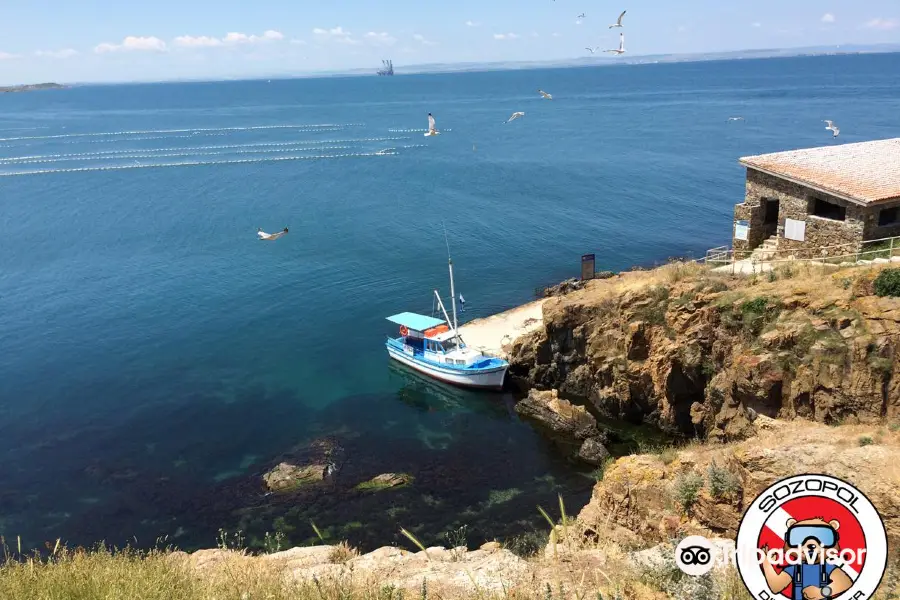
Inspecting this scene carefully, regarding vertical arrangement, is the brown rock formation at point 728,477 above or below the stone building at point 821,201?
below

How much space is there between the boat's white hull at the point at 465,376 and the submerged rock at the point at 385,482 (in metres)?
8.55

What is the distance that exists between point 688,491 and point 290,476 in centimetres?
1673

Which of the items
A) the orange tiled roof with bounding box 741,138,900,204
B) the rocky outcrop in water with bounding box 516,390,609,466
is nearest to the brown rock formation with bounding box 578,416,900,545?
the rocky outcrop in water with bounding box 516,390,609,466

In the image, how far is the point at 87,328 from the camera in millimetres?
39906

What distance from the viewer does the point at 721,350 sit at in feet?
80.4

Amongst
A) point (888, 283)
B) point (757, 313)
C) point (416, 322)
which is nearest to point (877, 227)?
point (888, 283)

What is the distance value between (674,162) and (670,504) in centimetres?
7180

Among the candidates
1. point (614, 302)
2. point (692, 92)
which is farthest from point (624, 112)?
point (614, 302)

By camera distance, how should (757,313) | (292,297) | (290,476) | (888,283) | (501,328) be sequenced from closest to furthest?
(888,283) → (757,313) → (290,476) → (501,328) → (292,297)

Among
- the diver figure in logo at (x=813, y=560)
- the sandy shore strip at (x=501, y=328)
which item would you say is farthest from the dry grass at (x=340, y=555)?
the sandy shore strip at (x=501, y=328)

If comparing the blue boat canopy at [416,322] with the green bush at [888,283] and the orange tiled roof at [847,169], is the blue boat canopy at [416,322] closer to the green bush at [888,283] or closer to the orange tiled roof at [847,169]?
the orange tiled roof at [847,169]

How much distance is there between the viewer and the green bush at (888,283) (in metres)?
19.8

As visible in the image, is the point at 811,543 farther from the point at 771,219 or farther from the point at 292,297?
the point at 292,297

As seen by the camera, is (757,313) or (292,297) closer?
(757,313)
